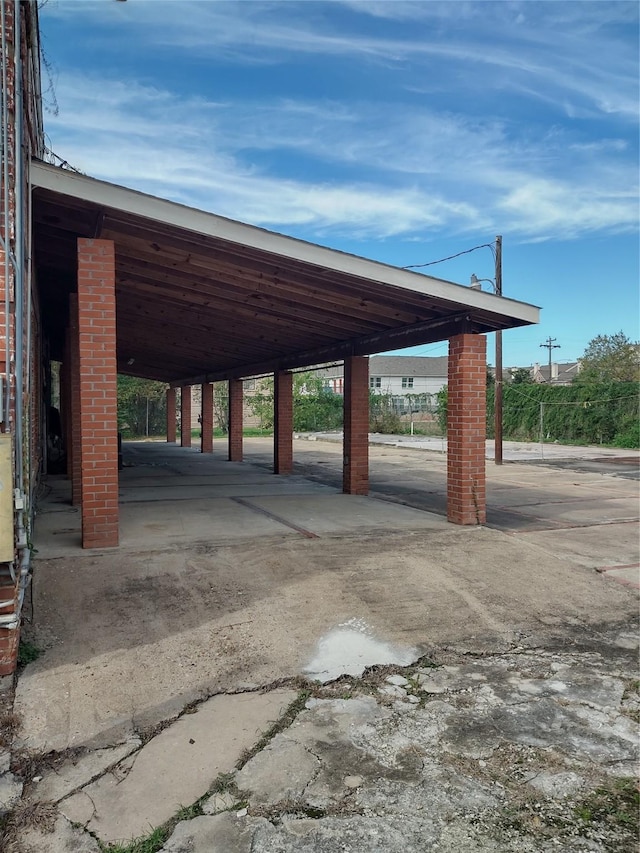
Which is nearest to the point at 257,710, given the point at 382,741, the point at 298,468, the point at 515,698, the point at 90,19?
the point at 382,741

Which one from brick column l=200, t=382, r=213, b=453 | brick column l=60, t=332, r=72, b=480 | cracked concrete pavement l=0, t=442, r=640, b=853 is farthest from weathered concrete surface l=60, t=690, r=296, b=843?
brick column l=200, t=382, r=213, b=453

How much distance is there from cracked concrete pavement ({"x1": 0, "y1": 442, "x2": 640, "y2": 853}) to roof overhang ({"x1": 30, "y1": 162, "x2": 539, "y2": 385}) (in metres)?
2.90

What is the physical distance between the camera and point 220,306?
8734 millimetres

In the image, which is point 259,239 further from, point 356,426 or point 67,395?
point 67,395

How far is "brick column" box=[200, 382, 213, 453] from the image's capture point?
816 inches

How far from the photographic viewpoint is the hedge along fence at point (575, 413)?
2570cm

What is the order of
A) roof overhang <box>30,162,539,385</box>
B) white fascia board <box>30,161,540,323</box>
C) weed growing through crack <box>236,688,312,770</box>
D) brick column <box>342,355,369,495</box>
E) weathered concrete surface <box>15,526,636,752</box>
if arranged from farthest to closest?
brick column <box>342,355,369,495</box>, roof overhang <box>30,162,539,385</box>, white fascia board <box>30,161,540,323</box>, weathered concrete surface <box>15,526,636,752</box>, weed growing through crack <box>236,688,312,770</box>

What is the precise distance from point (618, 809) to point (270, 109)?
38.1ft

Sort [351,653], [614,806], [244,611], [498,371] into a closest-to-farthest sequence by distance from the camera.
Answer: [614,806] → [351,653] → [244,611] → [498,371]

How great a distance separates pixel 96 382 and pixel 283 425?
29.9ft

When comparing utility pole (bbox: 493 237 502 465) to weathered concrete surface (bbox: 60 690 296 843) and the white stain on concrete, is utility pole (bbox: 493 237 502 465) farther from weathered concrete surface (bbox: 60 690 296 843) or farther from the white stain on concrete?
weathered concrete surface (bbox: 60 690 296 843)

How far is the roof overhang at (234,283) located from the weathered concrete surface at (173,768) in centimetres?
411

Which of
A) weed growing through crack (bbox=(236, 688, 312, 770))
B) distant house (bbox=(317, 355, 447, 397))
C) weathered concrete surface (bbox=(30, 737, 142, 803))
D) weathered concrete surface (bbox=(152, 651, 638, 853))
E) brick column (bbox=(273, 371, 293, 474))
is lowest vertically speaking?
weathered concrete surface (bbox=(152, 651, 638, 853))

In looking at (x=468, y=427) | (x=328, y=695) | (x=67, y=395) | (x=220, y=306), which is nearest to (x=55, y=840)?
(x=328, y=695)
